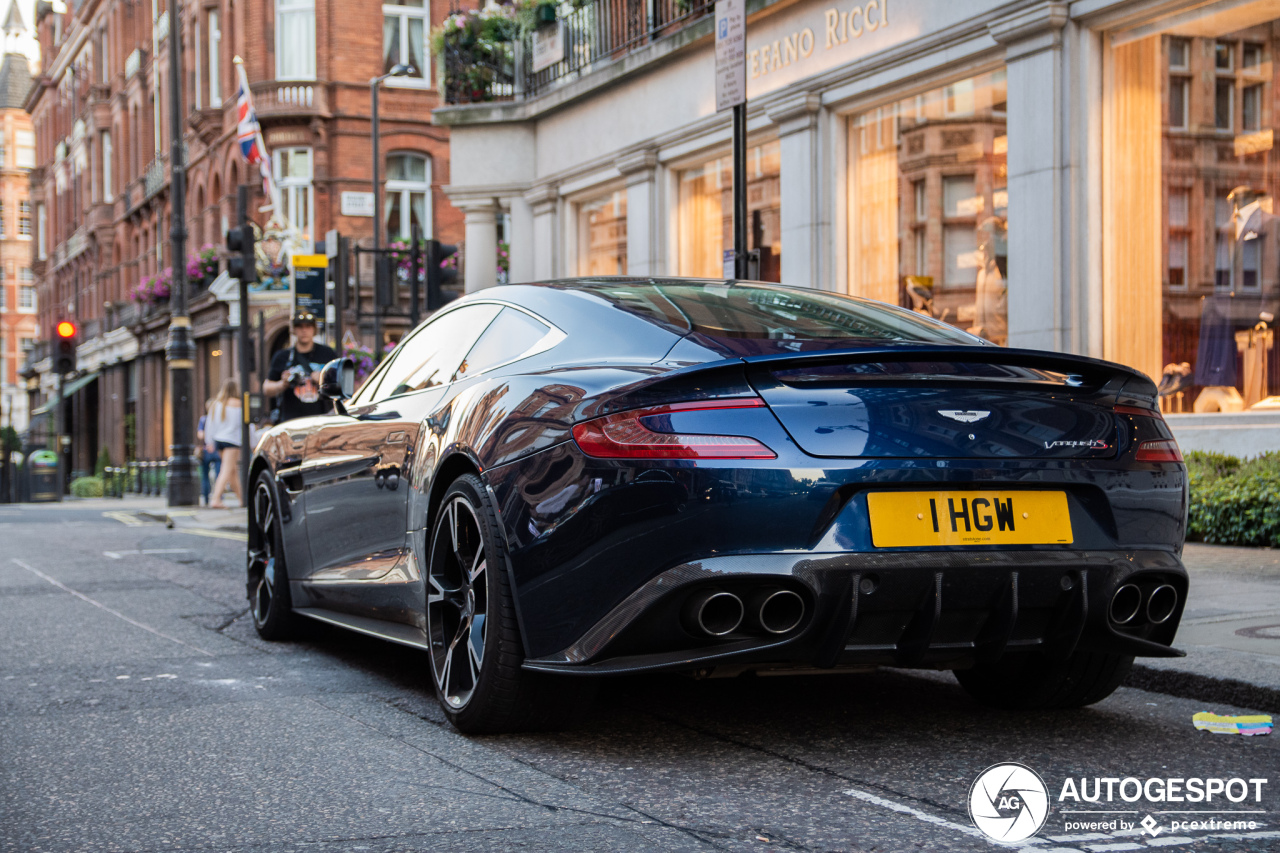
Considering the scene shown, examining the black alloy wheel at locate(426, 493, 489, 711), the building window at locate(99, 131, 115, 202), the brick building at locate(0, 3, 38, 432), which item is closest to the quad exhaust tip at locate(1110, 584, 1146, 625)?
the black alloy wheel at locate(426, 493, 489, 711)

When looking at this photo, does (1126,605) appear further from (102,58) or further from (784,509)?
(102,58)

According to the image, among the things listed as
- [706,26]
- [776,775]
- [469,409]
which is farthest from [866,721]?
[706,26]

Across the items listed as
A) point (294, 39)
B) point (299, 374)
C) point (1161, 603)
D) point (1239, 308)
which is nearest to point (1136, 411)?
point (1161, 603)

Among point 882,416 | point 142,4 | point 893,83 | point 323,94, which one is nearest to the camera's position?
point 882,416

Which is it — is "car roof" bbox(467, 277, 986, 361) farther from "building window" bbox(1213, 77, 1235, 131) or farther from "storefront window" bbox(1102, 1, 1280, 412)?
"building window" bbox(1213, 77, 1235, 131)

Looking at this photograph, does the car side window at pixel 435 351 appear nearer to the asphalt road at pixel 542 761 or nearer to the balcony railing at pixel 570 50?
the asphalt road at pixel 542 761

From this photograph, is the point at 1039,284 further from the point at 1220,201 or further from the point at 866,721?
the point at 866,721

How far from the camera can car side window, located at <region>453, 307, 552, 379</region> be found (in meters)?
4.79

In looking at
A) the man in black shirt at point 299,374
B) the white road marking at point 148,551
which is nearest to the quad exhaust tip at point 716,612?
the man in black shirt at point 299,374

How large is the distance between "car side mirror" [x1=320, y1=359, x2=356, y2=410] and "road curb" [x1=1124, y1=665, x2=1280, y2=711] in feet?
10.4

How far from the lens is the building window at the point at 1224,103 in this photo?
11.3 meters

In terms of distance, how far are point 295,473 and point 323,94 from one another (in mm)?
33519

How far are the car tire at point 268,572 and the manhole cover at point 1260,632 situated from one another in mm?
3884

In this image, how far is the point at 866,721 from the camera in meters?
4.66
